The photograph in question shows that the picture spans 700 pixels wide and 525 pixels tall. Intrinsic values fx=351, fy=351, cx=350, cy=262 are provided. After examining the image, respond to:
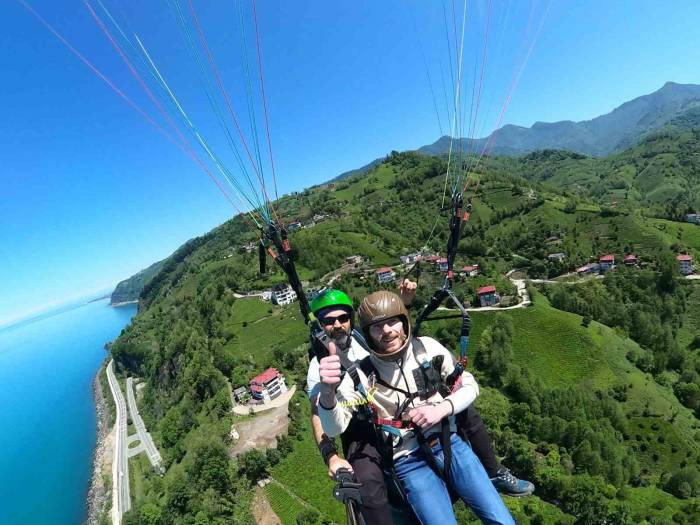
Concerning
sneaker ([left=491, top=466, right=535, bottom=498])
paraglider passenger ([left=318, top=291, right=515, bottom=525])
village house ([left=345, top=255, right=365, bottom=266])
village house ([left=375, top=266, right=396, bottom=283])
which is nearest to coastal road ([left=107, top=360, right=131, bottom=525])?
village house ([left=375, top=266, right=396, bottom=283])

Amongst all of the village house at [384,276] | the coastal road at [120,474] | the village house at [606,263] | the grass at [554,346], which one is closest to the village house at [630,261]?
the village house at [606,263]

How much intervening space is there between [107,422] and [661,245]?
410ft

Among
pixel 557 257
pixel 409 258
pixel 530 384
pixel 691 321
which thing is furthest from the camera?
pixel 409 258

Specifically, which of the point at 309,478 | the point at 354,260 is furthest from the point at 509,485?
the point at 354,260

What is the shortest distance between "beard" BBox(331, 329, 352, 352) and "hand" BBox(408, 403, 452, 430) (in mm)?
1514

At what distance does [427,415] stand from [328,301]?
6.68 feet

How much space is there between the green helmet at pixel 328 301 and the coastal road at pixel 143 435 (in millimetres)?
55936

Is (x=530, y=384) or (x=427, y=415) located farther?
(x=530, y=384)

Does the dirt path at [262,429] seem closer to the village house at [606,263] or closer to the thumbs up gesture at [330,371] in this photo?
the thumbs up gesture at [330,371]

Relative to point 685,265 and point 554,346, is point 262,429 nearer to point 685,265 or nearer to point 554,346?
point 554,346

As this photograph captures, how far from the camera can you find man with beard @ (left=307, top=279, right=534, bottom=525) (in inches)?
160

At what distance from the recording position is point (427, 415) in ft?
12.6

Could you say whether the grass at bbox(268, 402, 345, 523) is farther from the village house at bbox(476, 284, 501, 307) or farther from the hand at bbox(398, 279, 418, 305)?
the village house at bbox(476, 284, 501, 307)

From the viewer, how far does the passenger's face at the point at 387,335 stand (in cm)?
432
